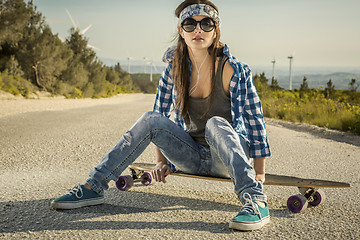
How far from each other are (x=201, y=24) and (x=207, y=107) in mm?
575

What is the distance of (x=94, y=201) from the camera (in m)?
2.52

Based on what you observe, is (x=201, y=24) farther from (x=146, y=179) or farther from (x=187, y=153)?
(x=146, y=179)

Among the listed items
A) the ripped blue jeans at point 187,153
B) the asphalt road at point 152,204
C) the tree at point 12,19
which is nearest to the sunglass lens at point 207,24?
the ripped blue jeans at point 187,153

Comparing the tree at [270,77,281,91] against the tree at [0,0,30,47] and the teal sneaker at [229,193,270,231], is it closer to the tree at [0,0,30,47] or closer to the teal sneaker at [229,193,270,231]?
the tree at [0,0,30,47]

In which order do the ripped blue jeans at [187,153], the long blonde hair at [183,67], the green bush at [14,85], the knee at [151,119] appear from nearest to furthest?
the ripped blue jeans at [187,153], the knee at [151,119], the long blonde hair at [183,67], the green bush at [14,85]

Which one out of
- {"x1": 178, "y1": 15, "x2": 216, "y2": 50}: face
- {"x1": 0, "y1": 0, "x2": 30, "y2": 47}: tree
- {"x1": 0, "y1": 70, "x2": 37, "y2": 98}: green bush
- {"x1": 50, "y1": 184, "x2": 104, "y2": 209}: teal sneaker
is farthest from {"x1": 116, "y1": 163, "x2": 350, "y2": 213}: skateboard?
{"x1": 0, "y1": 0, "x2": 30, "y2": 47}: tree

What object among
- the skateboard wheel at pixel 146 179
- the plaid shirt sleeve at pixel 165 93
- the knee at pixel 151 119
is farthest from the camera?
the skateboard wheel at pixel 146 179

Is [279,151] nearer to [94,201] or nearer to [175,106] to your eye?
[175,106]

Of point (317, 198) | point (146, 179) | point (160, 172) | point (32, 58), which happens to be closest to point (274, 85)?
point (32, 58)

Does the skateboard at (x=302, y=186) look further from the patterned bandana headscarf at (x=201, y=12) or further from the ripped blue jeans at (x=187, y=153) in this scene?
the patterned bandana headscarf at (x=201, y=12)

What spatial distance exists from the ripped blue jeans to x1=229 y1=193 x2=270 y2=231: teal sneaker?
0.18ft

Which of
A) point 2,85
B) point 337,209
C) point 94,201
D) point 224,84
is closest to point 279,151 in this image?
point 337,209

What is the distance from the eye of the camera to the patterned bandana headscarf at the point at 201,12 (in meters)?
2.56

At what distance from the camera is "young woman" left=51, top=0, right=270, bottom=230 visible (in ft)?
8.02
